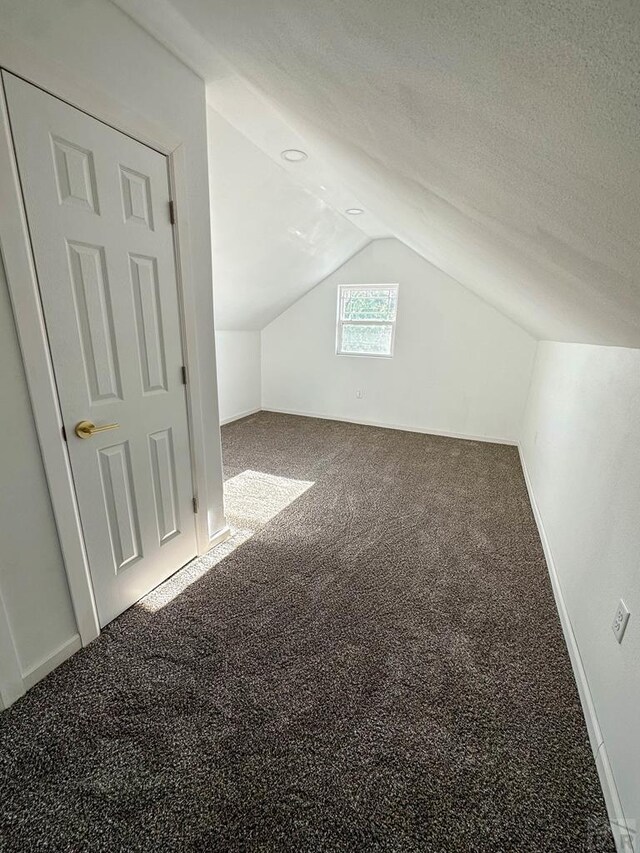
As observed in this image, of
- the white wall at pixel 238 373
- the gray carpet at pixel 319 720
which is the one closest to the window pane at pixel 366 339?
the white wall at pixel 238 373

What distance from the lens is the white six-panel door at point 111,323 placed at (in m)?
1.20

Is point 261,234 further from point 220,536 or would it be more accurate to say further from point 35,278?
point 220,536

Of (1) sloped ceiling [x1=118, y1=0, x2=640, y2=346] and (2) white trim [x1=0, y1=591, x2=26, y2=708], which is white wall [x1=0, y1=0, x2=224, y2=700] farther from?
(1) sloped ceiling [x1=118, y1=0, x2=640, y2=346]

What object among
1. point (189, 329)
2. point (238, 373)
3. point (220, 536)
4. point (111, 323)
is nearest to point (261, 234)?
point (189, 329)

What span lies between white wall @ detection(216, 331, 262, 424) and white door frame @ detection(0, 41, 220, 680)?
303 cm

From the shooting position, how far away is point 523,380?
416cm

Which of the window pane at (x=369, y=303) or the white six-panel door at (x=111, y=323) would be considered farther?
the window pane at (x=369, y=303)

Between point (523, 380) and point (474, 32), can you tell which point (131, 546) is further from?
point (523, 380)

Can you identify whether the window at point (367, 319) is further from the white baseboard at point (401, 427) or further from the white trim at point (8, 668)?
the white trim at point (8, 668)

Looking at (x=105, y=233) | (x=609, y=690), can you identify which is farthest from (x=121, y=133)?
(x=609, y=690)

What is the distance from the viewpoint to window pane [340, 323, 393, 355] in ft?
15.6

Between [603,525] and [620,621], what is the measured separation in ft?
1.32

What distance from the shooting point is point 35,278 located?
1.19 meters

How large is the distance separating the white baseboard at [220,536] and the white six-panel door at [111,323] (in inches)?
12.2
